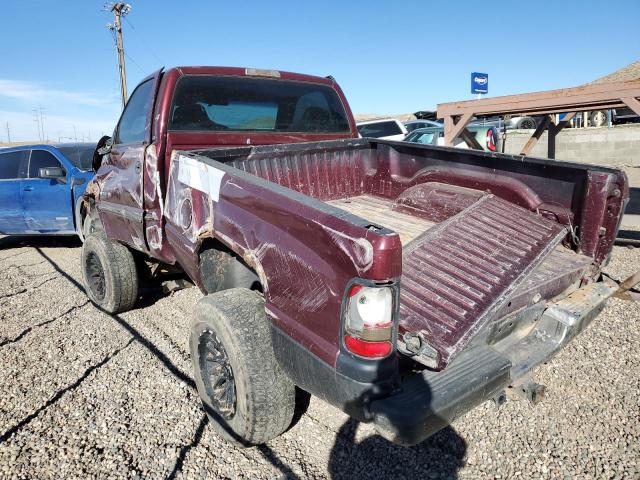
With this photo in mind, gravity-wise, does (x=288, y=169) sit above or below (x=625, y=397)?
above

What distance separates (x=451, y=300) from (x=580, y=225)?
130cm

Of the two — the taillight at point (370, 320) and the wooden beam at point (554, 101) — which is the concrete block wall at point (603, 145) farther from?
the taillight at point (370, 320)

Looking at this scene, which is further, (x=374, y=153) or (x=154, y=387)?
(x=374, y=153)

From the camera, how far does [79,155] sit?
7.41 meters

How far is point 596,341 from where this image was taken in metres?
3.64

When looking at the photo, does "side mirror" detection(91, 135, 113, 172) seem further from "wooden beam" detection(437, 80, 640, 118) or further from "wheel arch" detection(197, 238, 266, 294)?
"wooden beam" detection(437, 80, 640, 118)

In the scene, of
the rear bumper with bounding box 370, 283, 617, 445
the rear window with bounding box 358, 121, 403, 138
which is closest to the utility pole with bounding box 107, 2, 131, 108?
the rear window with bounding box 358, 121, 403, 138

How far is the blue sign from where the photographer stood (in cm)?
1298

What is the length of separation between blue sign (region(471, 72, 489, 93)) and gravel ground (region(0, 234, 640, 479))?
10377 millimetres

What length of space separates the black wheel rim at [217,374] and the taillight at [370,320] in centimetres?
89

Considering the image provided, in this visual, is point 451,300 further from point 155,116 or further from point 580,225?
point 155,116

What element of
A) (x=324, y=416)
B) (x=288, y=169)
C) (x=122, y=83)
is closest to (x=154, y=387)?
(x=324, y=416)

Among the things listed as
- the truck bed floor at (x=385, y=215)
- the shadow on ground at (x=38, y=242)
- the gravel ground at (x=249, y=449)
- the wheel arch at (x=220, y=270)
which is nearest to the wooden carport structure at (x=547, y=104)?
the gravel ground at (x=249, y=449)

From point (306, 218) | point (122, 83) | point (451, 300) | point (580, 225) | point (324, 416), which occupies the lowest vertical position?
point (324, 416)
